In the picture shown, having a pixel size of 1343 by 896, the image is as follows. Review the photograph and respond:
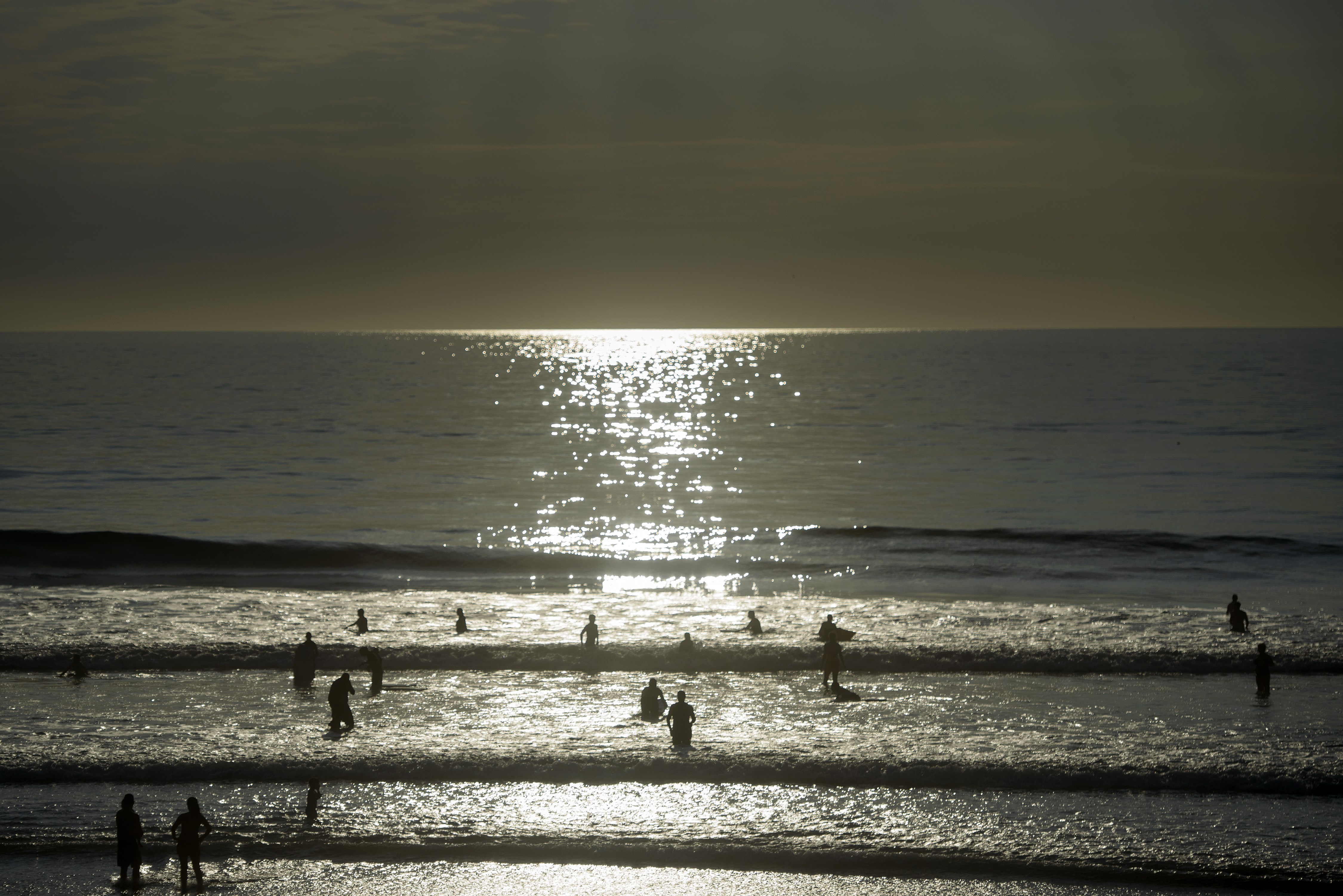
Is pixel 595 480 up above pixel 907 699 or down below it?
above

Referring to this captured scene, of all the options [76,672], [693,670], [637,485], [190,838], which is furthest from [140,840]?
[637,485]

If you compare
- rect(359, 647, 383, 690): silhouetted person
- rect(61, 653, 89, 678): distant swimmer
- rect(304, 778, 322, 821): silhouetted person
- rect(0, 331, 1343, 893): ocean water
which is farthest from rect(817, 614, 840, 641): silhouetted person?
rect(61, 653, 89, 678): distant swimmer

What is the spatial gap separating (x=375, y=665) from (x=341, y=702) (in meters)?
3.07

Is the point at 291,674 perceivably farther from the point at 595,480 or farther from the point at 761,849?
the point at 595,480

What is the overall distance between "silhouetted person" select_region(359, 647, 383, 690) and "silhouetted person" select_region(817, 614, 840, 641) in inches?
373

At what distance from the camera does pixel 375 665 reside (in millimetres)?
22016

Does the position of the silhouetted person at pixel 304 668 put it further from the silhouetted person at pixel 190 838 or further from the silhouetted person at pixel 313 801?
the silhouetted person at pixel 190 838

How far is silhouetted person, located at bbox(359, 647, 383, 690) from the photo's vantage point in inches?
865

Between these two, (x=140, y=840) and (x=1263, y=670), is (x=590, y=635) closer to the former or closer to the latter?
(x=140, y=840)

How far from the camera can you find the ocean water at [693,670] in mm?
14391

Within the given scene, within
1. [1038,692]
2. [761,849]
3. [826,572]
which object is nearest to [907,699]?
[1038,692]

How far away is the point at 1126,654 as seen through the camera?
79.3ft

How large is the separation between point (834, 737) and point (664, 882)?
6.03 m

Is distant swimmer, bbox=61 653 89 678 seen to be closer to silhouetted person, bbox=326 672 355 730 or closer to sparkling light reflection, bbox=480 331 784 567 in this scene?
silhouetted person, bbox=326 672 355 730
